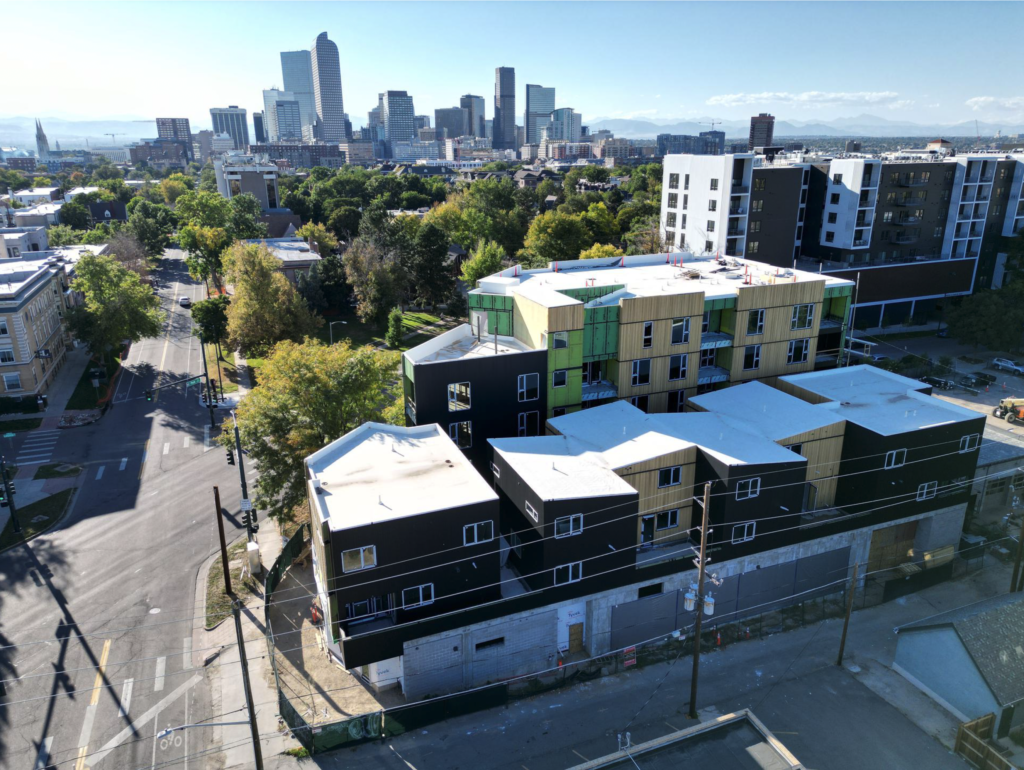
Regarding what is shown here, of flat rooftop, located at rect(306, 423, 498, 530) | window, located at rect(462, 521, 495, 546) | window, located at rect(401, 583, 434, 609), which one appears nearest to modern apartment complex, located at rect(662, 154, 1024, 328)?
flat rooftop, located at rect(306, 423, 498, 530)

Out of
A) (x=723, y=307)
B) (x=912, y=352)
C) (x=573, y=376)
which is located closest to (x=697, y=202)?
(x=912, y=352)

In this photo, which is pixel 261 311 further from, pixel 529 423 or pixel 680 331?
pixel 680 331

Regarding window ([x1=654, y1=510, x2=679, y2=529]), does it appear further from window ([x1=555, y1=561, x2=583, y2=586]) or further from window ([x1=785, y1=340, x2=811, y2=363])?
window ([x1=785, y1=340, x2=811, y2=363])

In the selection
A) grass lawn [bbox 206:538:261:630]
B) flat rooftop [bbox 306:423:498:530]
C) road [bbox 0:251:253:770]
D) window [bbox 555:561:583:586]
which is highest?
flat rooftop [bbox 306:423:498:530]

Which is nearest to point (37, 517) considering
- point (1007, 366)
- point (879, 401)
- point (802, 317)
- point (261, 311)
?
point (261, 311)

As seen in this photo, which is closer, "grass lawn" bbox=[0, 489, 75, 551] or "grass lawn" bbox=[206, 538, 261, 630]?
"grass lawn" bbox=[206, 538, 261, 630]

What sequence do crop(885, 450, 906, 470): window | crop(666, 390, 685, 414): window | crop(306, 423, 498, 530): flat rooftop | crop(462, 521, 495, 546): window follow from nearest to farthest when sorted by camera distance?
crop(306, 423, 498, 530): flat rooftop → crop(462, 521, 495, 546): window → crop(885, 450, 906, 470): window → crop(666, 390, 685, 414): window
